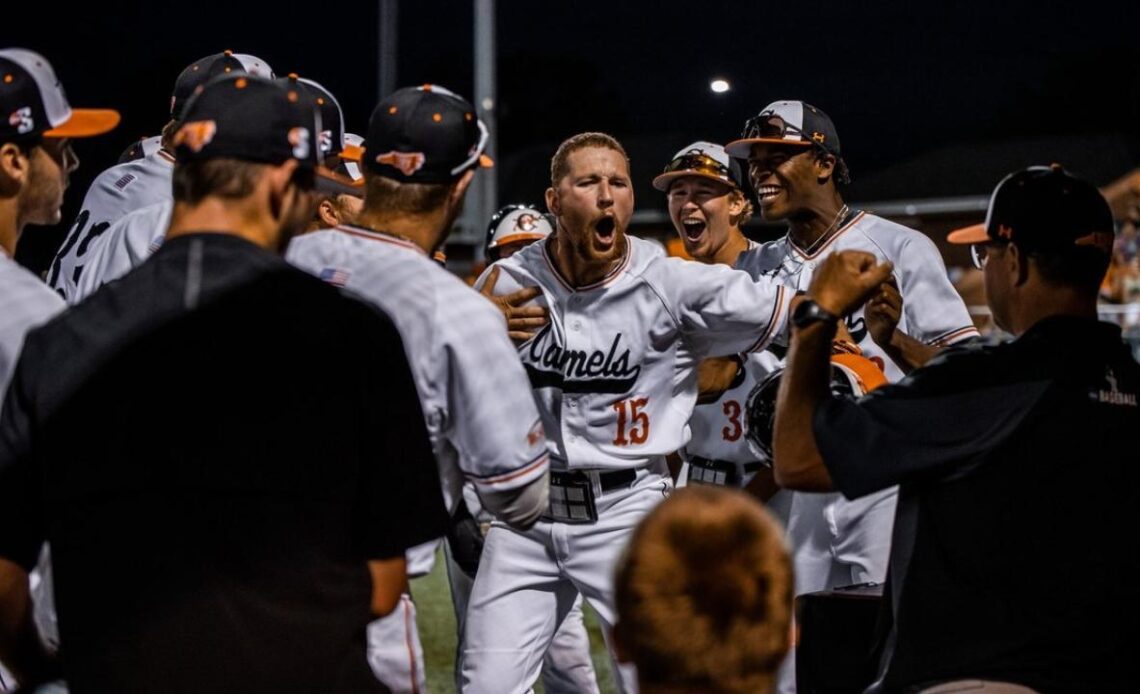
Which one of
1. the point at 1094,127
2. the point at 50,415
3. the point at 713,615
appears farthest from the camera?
the point at 1094,127

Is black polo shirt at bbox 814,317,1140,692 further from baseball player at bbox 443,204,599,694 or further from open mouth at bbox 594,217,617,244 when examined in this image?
open mouth at bbox 594,217,617,244

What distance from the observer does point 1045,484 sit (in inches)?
103

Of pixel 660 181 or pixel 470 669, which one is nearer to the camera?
pixel 470 669

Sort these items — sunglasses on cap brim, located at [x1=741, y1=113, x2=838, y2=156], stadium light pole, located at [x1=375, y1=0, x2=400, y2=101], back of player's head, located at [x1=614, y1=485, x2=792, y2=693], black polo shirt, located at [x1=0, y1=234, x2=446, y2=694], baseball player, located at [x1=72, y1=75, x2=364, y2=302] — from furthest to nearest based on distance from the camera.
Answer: stadium light pole, located at [x1=375, y1=0, x2=400, y2=101]
sunglasses on cap brim, located at [x1=741, y1=113, x2=838, y2=156]
baseball player, located at [x1=72, y1=75, x2=364, y2=302]
black polo shirt, located at [x1=0, y1=234, x2=446, y2=694]
back of player's head, located at [x1=614, y1=485, x2=792, y2=693]

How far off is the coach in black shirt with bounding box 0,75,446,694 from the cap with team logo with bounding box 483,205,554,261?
16.7 ft

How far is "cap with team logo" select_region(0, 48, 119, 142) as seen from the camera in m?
2.88

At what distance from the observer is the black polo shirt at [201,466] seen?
211 centimetres

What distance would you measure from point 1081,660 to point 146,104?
17844 millimetres

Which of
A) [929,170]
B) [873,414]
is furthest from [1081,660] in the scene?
[929,170]

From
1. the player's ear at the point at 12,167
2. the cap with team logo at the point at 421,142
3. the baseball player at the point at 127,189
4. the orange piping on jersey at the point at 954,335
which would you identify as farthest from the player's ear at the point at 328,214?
the orange piping on jersey at the point at 954,335

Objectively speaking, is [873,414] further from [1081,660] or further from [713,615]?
[713,615]

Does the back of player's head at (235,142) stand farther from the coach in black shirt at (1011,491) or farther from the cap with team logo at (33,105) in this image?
the coach in black shirt at (1011,491)

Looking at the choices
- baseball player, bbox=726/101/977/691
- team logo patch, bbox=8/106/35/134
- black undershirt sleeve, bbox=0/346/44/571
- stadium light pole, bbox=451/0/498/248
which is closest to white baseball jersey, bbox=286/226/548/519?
team logo patch, bbox=8/106/35/134

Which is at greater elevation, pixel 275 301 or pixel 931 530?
pixel 275 301
